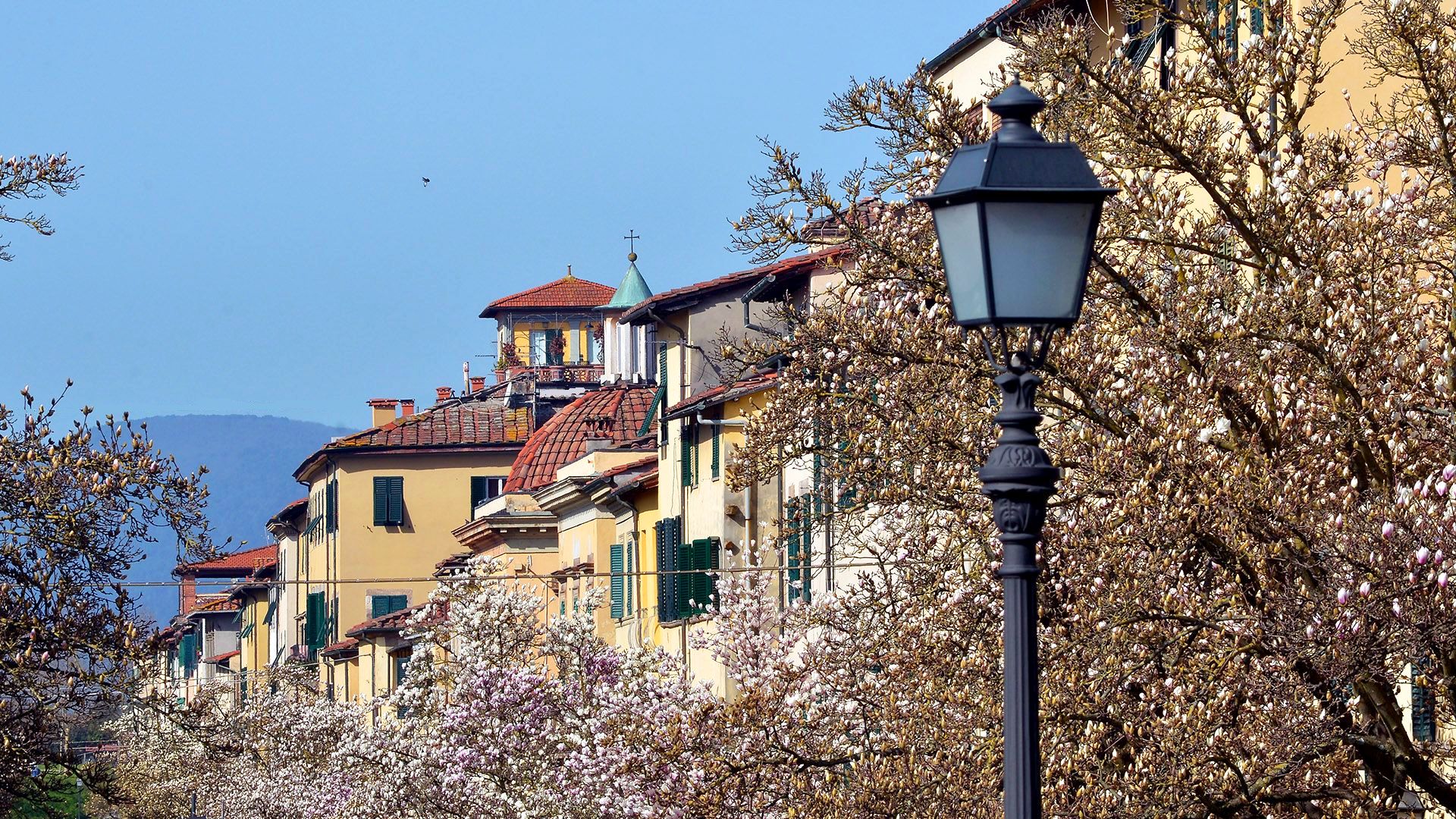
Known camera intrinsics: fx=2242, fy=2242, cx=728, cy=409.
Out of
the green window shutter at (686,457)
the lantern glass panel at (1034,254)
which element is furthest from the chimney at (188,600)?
the lantern glass panel at (1034,254)

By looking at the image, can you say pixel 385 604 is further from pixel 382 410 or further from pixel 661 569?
pixel 661 569

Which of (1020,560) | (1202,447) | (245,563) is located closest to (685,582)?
(1202,447)

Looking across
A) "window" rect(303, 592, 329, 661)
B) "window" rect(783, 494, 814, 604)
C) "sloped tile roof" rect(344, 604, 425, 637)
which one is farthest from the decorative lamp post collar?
"window" rect(303, 592, 329, 661)

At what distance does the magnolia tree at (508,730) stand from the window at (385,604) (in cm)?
1897

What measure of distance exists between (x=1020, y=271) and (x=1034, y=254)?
0.07m

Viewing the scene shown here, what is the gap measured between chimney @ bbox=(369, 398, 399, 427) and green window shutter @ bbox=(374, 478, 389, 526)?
459 inches

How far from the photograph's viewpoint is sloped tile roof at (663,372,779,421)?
33.1m

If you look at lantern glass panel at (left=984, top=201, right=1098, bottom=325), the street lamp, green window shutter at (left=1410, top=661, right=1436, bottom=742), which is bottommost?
the street lamp

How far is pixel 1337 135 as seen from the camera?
42.1 ft

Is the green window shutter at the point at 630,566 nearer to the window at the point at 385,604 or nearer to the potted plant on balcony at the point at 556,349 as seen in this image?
the window at the point at 385,604

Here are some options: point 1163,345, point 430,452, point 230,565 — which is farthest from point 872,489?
point 230,565

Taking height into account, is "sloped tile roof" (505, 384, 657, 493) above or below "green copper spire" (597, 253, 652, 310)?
below

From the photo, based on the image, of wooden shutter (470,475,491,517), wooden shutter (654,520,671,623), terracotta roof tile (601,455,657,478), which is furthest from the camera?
wooden shutter (470,475,491,517)

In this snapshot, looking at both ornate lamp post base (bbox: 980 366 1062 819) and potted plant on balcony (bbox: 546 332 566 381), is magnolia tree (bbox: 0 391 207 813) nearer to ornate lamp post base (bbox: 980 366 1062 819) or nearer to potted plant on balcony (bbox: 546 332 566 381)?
ornate lamp post base (bbox: 980 366 1062 819)
